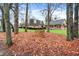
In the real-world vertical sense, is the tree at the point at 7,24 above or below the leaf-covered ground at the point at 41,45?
above

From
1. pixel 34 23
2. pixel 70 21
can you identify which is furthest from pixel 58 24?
pixel 34 23

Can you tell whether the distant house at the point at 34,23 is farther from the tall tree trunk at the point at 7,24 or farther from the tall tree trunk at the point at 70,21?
the tall tree trunk at the point at 70,21

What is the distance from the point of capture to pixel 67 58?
14.3ft

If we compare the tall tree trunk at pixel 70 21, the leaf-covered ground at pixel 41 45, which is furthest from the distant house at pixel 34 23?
the tall tree trunk at pixel 70 21

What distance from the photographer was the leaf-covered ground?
172 inches

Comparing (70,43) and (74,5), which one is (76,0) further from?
(70,43)

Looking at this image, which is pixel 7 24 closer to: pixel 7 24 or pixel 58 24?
pixel 7 24

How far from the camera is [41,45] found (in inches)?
174

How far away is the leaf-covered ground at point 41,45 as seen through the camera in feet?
14.4

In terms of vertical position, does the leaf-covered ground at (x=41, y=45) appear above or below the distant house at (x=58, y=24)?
below

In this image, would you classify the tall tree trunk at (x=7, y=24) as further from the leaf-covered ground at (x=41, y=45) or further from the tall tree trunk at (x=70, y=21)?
the tall tree trunk at (x=70, y=21)

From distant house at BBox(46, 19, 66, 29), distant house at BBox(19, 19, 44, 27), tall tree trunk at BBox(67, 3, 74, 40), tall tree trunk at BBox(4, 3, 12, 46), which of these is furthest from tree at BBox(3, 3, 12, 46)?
tall tree trunk at BBox(67, 3, 74, 40)

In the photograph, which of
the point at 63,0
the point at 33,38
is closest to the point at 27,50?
the point at 33,38

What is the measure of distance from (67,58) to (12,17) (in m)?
0.92
